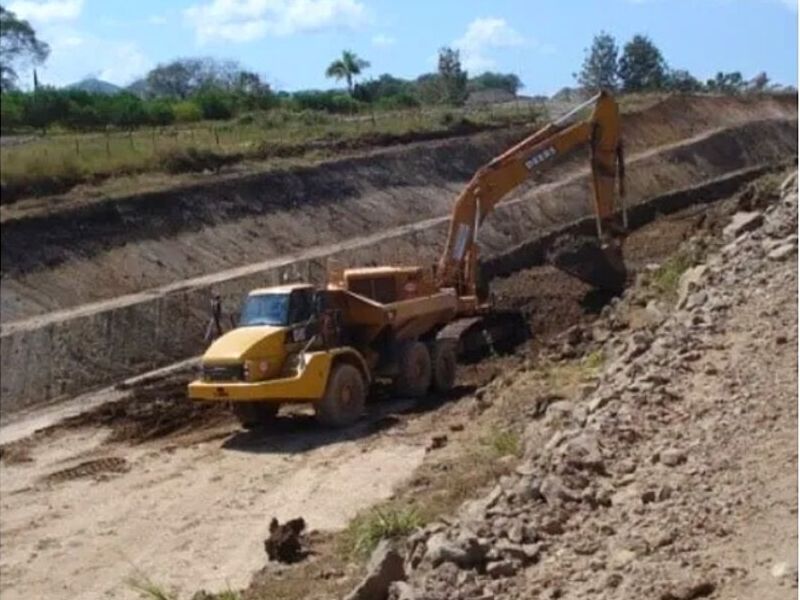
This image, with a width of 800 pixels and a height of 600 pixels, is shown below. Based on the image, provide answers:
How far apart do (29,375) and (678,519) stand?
15533 mm

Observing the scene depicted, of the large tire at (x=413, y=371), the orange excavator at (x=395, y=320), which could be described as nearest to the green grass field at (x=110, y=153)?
the orange excavator at (x=395, y=320)

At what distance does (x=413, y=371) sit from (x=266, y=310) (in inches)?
97.7

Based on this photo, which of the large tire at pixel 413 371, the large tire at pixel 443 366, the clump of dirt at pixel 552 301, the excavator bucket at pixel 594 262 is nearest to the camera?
the large tire at pixel 413 371

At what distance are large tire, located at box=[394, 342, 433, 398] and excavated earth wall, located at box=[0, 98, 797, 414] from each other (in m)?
4.41

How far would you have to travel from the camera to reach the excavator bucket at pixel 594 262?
23047mm

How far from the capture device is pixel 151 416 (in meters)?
19.5

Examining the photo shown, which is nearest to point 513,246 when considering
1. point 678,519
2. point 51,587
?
point 51,587

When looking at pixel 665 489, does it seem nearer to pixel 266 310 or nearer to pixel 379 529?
pixel 379 529

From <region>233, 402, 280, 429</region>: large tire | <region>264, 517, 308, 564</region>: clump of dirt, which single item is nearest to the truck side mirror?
<region>233, 402, 280, 429</region>: large tire

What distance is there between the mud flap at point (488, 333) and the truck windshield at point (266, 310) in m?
3.13

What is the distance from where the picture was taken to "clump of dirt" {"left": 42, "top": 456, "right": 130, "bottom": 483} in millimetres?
16703

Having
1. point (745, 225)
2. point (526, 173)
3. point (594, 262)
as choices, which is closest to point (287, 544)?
point (745, 225)

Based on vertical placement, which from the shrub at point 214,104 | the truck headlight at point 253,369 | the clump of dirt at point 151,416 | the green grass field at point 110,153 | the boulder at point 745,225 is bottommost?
the clump of dirt at point 151,416

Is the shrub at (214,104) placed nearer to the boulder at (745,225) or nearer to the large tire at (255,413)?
the boulder at (745,225)
